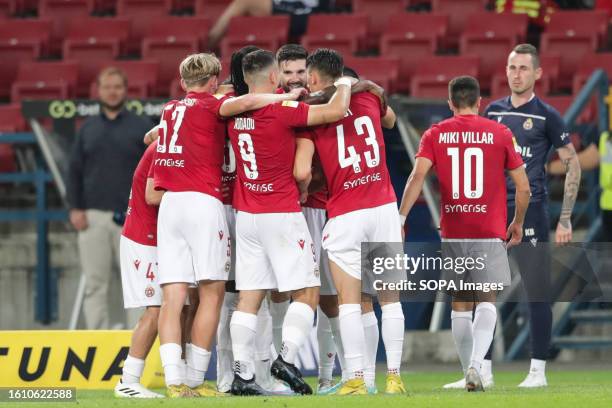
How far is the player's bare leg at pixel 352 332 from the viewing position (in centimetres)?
825

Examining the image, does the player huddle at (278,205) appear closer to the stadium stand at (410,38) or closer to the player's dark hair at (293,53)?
the player's dark hair at (293,53)

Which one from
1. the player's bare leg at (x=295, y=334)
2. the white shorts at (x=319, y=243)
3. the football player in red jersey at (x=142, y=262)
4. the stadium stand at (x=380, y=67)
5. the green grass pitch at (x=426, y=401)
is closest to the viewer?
the green grass pitch at (x=426, y=401)

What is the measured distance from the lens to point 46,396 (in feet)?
30.2

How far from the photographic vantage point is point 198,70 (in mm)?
8461

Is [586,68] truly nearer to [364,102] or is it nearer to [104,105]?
[104,105]

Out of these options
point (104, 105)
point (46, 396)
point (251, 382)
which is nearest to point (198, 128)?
point (251, 382)

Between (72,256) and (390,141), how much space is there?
3.51 m

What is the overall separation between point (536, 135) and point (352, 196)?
6.47 feet

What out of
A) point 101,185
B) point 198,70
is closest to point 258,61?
point 198,70

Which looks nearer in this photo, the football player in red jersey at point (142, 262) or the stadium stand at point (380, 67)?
the football player in red jersey at point (142, 262)

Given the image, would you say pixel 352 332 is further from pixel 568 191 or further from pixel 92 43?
pixel 92 43

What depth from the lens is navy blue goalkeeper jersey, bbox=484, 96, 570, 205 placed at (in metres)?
9.76

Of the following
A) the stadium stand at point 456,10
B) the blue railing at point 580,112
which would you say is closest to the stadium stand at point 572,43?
the stadium stand at point 456,10

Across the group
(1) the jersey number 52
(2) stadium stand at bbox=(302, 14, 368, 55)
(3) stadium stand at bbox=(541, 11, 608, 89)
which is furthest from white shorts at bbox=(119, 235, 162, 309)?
(3) stadium stand at bbox=(541, 11, 608, 89)
